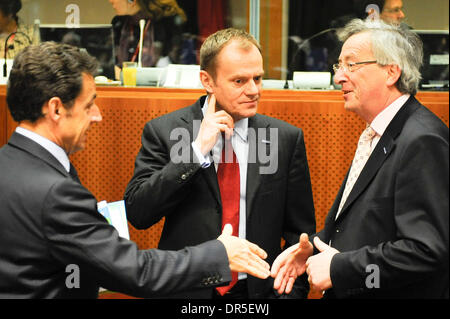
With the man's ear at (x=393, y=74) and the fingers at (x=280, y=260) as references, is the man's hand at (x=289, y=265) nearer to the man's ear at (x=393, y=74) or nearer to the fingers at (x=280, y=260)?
the fingers at (x=280, y=260)

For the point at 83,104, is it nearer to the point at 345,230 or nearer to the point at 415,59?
the point at 345,230

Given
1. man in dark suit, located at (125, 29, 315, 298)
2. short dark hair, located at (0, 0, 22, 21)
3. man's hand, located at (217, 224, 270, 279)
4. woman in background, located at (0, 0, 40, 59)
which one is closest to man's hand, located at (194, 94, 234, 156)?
man in dark suit, located at (125, 29, 315, 298)

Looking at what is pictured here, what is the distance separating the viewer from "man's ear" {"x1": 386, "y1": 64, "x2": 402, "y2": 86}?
7.02 feet

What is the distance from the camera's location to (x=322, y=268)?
2064mm

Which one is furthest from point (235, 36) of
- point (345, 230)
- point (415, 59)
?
point (345, 230)

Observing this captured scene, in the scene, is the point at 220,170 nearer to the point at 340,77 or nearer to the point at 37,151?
the point at 340,77

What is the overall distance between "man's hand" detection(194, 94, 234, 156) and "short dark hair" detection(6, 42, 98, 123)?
1.98 feet

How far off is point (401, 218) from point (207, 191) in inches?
32.0

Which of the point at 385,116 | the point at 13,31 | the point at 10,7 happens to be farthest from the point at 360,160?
the point at 10,7

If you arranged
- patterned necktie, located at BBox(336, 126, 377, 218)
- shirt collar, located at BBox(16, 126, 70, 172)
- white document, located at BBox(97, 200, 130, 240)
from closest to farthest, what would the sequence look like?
shirt collar, located at BBox(16, 126, 70, 172) < patterned necktie, located at BBox(336, 126, 377, 218) < white document, located at BBox(97, 200, 130, 240)

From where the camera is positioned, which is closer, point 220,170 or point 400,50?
point 400,50

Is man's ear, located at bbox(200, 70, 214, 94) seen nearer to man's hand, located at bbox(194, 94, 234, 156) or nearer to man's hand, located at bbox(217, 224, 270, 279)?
man's hand, located at bbox(194, 94, 234, 156)

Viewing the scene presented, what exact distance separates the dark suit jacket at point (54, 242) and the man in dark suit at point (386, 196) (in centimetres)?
61

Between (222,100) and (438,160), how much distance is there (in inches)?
37.4
